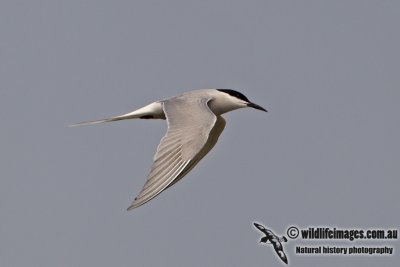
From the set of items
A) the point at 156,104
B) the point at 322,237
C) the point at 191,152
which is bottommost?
the point at 322,237

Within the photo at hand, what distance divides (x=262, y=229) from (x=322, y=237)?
118 centimetres

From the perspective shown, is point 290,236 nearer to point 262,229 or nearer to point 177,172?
point 262,229

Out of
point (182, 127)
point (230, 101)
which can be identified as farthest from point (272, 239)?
point (182, 127)

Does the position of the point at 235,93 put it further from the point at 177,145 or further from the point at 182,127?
the point at 177,145

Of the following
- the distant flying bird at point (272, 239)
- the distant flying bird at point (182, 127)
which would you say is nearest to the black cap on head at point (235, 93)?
the distant flying bird at point (182, 127)

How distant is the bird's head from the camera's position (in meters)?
14.8

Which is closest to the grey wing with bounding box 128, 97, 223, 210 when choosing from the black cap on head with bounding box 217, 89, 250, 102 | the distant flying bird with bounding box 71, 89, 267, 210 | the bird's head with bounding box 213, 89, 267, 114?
the distant flying bird with bounding box 71, 89, 267, 210

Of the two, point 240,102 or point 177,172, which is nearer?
point 177,172

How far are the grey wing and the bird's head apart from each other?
1696 millimetres

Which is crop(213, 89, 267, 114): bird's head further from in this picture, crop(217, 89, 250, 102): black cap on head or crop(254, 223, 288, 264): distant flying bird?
crop(254, 223, 288, 264): distant flying bird

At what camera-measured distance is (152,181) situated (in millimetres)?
10469

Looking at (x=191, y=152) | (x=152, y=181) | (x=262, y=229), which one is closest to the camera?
(x=152, y=181)

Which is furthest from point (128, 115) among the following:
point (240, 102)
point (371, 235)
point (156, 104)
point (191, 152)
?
point (371, 235)

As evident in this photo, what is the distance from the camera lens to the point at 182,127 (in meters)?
11.7
